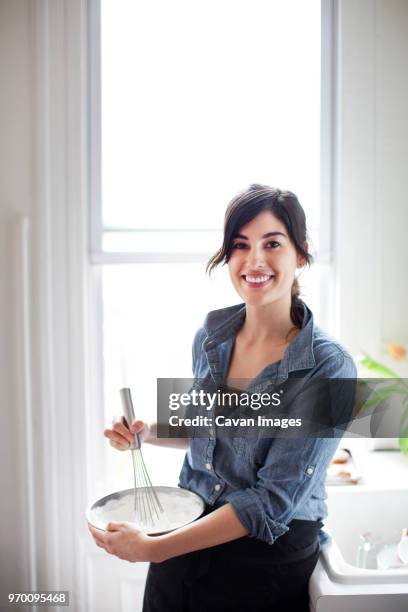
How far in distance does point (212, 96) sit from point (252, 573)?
0.69m

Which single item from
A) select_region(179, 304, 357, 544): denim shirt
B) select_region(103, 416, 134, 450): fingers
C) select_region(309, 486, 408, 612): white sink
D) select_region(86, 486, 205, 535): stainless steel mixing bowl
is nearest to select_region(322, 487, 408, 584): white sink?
select_region(309, 486, 408, 612): white sink

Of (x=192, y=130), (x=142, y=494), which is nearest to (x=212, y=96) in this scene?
(x=192, y=130)

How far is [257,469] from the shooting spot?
786mm

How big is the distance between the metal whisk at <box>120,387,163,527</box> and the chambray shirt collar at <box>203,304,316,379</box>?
131 millimetres

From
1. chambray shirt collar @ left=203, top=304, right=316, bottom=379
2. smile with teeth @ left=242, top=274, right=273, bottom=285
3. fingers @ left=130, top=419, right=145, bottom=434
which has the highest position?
smile with teeth @ left=242, top=274, right=273, bottom=285

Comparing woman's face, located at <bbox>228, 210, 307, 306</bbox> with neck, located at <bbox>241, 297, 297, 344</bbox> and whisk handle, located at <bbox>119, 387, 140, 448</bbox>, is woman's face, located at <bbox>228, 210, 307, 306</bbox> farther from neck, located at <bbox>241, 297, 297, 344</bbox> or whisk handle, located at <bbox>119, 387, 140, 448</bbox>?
whisk handle, located at <bbox>119, 387, 140, 448</bbox>

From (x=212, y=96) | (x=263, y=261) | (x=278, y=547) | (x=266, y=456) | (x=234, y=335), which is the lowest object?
(x=278, y=547)

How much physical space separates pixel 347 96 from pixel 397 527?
2.26 feet

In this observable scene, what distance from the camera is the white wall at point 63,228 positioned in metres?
0.91

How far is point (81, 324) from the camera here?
1.01 meters

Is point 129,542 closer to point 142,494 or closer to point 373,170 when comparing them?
point 142,494

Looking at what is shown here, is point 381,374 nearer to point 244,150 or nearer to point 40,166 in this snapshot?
point 244,150

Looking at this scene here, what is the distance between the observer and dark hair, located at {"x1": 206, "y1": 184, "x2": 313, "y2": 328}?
0.79m

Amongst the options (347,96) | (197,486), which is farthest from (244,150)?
(197,486)
